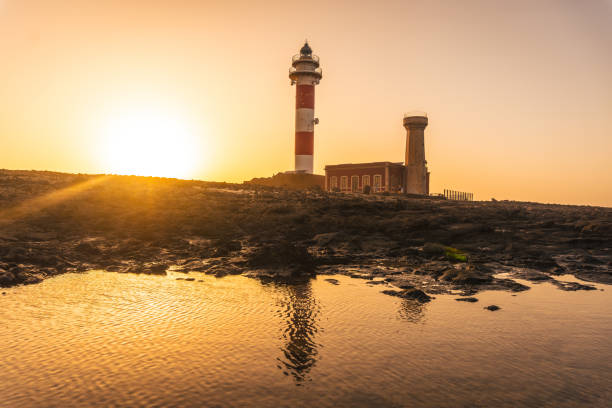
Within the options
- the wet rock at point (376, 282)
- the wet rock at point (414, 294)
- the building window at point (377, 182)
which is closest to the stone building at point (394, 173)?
the building window at point (377, 182)

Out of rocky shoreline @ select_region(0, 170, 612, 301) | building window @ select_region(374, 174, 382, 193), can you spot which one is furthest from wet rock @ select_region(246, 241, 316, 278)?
building window @ select_region(374, 174, 382, 193)

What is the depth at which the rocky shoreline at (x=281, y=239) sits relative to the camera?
1011 centimetres

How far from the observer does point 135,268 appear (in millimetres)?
10461

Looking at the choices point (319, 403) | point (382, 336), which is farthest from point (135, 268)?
point (319, 403)

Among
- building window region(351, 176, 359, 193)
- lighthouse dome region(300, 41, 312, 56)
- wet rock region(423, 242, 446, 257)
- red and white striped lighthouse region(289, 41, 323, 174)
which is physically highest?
lighthouse dome region(300, 41, 312, 56)

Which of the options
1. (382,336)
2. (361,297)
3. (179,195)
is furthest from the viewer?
(179,195)

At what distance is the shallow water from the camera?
403 centimetres

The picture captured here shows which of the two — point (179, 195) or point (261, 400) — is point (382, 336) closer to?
point (261, 400)

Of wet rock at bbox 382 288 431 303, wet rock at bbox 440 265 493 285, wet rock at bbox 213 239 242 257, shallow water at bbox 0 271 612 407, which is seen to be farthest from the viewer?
wet rock at bbox 213 239 242 257

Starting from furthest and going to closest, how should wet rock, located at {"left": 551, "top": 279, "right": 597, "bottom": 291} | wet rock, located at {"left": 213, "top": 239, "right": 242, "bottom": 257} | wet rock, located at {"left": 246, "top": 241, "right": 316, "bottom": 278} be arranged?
wet rock, located at {"left": 213, "top": 239, "right": 242, "bottom": 257}, wet rock, located at {"left": 246, "top": 241, "right": 316, "bottom": 278}, wet rock, located at {"left": 551, "top": 279, "right": 597, "bottom": 291}

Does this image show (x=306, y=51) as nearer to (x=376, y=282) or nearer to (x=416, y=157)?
(x=416, y=157)

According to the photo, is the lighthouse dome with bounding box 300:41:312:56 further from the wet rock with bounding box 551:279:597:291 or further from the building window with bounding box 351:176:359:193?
the wet rock with bounding box 551:279:597:291

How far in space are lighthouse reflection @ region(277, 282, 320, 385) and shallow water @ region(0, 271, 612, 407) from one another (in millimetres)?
26

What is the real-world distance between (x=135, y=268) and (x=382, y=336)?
713 centimetres
